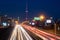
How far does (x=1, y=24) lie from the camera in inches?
6550

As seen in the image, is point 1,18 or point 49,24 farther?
point 1,18

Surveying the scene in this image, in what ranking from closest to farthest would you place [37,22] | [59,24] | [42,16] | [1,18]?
1. [59,24]
2. [42,16]
3. [37,22]
4. [1,18]

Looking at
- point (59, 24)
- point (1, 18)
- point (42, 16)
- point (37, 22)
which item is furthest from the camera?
point (1, 18)

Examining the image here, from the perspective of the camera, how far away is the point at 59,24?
11131 cm

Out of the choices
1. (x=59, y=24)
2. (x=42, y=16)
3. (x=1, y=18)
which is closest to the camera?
(x=59, y=24)

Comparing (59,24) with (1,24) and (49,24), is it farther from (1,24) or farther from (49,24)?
(1,24)

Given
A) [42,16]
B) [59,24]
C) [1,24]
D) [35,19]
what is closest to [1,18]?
[1,24]

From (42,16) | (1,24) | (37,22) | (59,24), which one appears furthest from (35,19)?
(59,24)

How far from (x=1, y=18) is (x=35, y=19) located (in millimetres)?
32448

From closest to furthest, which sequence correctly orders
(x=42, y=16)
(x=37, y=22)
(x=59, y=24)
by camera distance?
1. (x=59, y=24)
2. (x=42, y=16)
3. (x=37, y=22)

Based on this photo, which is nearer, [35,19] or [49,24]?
[49,24]

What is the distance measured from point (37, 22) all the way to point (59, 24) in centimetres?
4693

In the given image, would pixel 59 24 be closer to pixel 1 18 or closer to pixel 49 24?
pixel 49 24

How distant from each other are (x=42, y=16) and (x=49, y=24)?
6720mm
